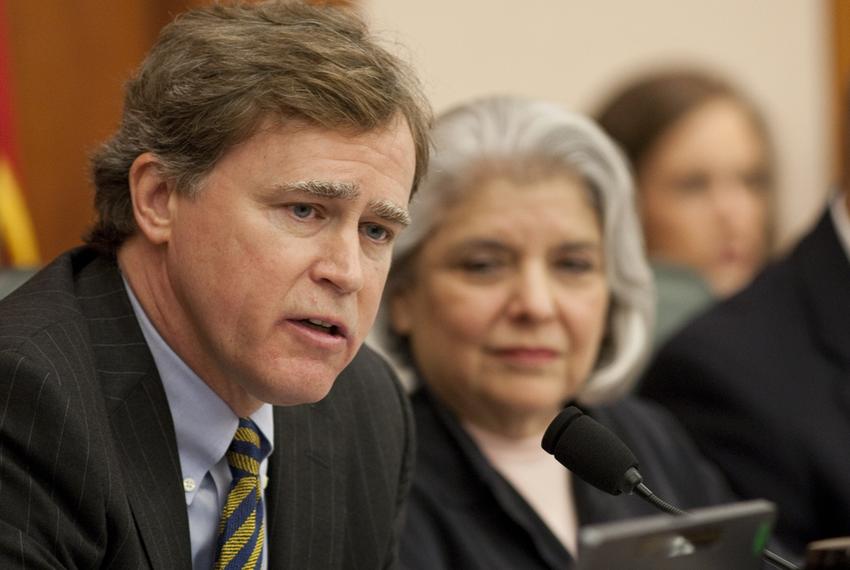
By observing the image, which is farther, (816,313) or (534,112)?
(816,313)

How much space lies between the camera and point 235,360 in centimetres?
179

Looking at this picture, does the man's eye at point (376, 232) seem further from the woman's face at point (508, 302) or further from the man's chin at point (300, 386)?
the woman's face at point (508, 302)

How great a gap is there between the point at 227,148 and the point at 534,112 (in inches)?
47.6

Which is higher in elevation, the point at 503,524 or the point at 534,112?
the point at 534,112

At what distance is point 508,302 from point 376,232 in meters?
0.88

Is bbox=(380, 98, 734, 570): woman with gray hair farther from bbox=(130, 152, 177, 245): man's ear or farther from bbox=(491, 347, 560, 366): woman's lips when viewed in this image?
bbox=(130, 152, 177, 245): man's ear

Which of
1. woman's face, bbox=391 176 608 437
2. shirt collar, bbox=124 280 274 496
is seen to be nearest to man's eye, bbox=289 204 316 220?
shirt collar, bbox=124 280 274 496

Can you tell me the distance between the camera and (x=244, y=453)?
1.90 m

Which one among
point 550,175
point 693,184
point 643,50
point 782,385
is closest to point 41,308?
point 550,175

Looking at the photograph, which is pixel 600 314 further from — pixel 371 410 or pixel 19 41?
pixel 19 41

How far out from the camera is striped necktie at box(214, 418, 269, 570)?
183 centimetres

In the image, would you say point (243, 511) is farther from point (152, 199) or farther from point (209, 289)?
point (152, 199)

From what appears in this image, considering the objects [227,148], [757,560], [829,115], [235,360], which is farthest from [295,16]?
[829,115]

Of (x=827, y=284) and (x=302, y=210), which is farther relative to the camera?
(x=827, y=284)
